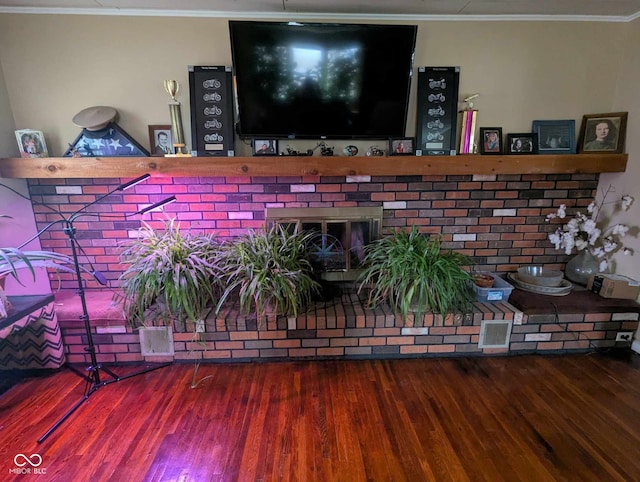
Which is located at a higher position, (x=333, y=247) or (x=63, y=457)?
(x=333, y=247)

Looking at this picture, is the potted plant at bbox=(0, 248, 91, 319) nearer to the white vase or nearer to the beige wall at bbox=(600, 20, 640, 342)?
the white vase

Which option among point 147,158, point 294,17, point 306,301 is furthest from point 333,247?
point 294,17

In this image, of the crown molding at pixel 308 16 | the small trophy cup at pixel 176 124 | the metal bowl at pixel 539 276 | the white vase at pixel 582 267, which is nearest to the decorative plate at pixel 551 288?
the metal bowl at pixel 539 276

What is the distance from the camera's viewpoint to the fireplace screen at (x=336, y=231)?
2486 mm

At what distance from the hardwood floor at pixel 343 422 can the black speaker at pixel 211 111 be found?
5.07ft

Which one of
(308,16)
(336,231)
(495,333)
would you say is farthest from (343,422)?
(308,16)

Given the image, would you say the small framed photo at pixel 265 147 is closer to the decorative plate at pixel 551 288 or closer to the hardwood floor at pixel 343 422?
the hardwood floor at pixel 343 422

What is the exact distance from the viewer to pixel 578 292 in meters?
2.40

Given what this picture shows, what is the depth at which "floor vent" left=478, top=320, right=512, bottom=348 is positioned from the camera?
7.08ft

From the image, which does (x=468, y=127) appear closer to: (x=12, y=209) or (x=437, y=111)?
(x=437, y=111)

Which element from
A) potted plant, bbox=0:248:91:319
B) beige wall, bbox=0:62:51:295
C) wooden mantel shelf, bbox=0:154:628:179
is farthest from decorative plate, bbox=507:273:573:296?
beige wall, bbox=0:62:51:295

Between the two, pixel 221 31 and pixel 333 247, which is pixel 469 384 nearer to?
pixel 333 247

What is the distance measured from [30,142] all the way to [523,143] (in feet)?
11.7

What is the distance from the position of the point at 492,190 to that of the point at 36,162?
3.31m
